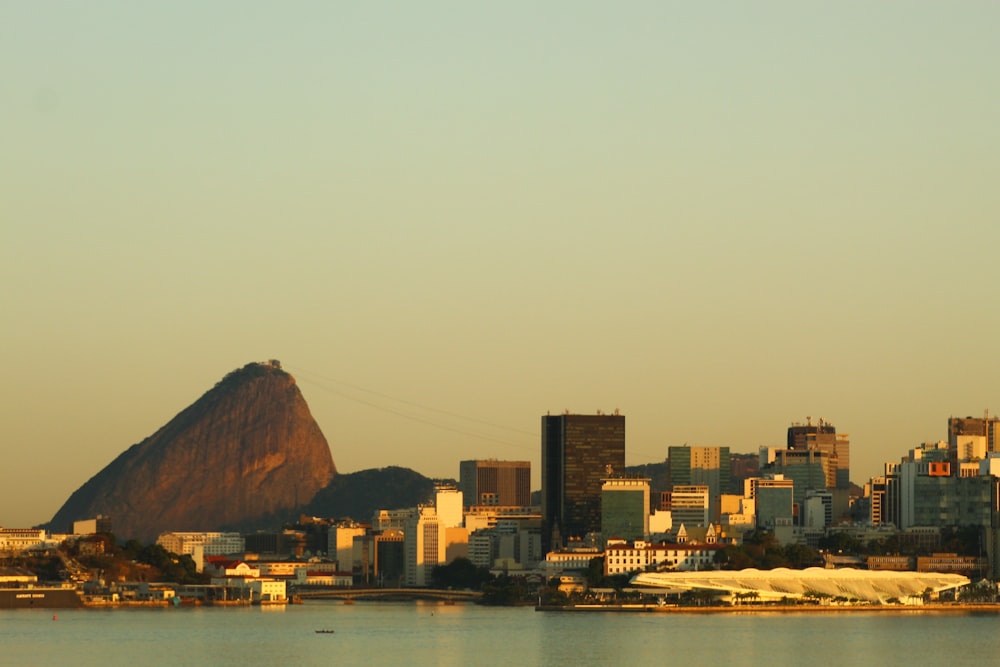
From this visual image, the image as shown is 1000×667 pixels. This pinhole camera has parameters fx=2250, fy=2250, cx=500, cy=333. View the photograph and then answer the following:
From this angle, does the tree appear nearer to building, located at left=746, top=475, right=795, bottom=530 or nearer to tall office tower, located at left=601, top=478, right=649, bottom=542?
tall office tower, located at left=601, top=478, right=649, bottom=542

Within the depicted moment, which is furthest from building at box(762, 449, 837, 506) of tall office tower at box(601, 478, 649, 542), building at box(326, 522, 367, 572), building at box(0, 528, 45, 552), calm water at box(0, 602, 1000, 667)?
calm water at box(0, 602, 1000, 667)

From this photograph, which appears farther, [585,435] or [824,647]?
[585,435]

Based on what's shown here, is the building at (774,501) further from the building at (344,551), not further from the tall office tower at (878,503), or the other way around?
the building at (344,551)

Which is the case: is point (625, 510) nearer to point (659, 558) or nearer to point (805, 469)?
point (805, 469)

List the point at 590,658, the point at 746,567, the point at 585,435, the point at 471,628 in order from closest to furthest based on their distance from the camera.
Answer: the point at 590,658, the point at 471,628, the point at 746,567, the point at 585,435

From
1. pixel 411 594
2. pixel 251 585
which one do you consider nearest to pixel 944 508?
pixel 411 594

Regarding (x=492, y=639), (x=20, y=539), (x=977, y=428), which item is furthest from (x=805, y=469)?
(x=492, y=639)

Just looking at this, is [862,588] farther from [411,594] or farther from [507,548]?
[507,548]

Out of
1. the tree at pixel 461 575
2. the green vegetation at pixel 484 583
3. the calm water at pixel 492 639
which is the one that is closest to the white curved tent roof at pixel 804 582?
the calm water at pixel 492 639
